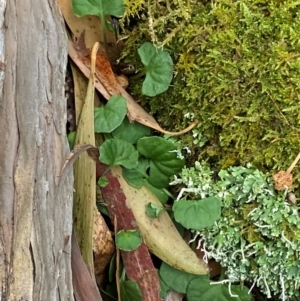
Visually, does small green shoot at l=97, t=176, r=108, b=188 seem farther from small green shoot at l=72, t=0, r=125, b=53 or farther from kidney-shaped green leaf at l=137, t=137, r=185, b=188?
small green shoot at l=72, t=0, r=125, b=53

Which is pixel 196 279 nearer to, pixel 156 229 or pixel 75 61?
pixel 156 229

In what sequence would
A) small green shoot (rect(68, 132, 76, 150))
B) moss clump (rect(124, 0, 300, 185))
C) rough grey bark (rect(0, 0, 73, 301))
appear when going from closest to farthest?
rough grey bark (rect(0, 0, 73, 301)), moss clump (rect(124, 0, 300, 185)), small green shoot (rect(68, 132, 76, 150))

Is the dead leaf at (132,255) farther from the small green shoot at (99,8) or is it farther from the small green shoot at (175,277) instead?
the small green shoot at (99,8)

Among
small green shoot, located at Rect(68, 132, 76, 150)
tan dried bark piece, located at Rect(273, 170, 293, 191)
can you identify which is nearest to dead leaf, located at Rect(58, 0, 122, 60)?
small green shoot, located at Rect(68, 132, 76, 150)

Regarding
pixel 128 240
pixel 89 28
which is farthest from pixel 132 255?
pixel 89 28

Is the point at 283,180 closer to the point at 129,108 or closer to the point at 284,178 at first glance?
the point at 284,178

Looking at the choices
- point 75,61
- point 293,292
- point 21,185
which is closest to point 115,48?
point 75,61
